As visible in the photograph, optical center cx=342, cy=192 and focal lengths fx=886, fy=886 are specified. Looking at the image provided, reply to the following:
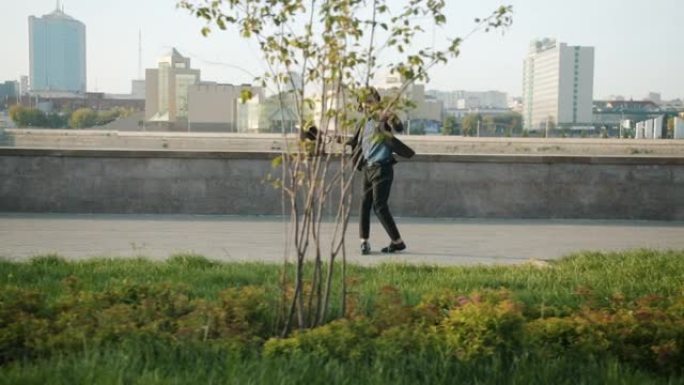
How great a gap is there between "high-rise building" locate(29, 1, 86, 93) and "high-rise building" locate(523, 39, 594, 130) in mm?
22869

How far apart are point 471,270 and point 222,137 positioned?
53.5 feet

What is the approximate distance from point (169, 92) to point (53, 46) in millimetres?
27601

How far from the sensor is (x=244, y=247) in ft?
36.9

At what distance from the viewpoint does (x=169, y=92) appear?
24.8 metres

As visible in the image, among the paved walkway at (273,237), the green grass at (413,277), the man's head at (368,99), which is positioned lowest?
the paved walkway at (273,237)

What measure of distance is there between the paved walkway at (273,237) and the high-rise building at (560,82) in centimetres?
1687

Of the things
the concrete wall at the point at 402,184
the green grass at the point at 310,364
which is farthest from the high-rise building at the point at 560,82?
the green grass at the point at 310,364

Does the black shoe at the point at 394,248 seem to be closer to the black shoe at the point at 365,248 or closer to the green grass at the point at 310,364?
the black shoe at the point at 365,248

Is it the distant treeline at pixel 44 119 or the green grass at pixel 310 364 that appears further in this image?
Answer: the distant treeline at pixel 44 119

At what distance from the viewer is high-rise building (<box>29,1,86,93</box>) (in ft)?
152

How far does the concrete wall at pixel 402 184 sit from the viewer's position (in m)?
14.8

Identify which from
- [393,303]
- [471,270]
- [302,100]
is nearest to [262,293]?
[393,303]

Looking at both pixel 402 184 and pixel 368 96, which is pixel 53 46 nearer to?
pixel 402 184

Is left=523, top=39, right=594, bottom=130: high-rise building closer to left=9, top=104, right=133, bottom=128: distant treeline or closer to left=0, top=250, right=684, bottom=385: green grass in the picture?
left=9, top=104, right=133, bottom=128: distant treeline
